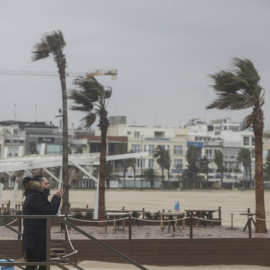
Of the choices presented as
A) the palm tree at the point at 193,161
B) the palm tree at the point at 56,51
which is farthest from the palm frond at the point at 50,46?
the palm tree at the point at 193,161

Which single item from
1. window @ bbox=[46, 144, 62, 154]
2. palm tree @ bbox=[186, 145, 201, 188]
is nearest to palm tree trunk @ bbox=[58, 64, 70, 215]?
palm tree @ bbox=[186, 145, 201, 188]

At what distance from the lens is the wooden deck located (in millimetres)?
18500

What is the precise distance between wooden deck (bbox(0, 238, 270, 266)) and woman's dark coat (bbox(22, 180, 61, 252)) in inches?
337

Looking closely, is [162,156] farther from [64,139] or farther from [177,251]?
[177,251]

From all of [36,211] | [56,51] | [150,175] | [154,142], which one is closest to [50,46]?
[56,51]

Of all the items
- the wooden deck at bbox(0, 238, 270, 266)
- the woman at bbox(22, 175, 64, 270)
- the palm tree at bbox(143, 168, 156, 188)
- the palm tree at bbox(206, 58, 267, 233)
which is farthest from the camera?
the palm tree at bbox(143, 168, 156, 188)

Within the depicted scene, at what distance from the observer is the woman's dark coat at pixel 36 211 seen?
31.8 feet

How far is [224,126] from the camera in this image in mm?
161125

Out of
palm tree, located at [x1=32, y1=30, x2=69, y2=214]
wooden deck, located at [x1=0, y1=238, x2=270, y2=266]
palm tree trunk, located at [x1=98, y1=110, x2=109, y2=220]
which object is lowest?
wooden deck, located at [x1=0, y1=238, x2=270, y2=266]

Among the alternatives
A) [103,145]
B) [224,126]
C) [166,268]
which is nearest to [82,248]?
[166,268]

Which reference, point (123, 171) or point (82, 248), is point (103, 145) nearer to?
point (82, 248)

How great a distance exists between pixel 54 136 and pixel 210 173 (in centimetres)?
2840

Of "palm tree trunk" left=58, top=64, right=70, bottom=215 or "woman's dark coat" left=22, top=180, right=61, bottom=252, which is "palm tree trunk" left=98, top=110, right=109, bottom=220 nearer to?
"palm tree trunk" left=58, top=64, right=70, bottom=215

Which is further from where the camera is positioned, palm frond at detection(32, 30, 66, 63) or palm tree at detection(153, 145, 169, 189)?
palm tree at detection(153, 145, 169, 189)
